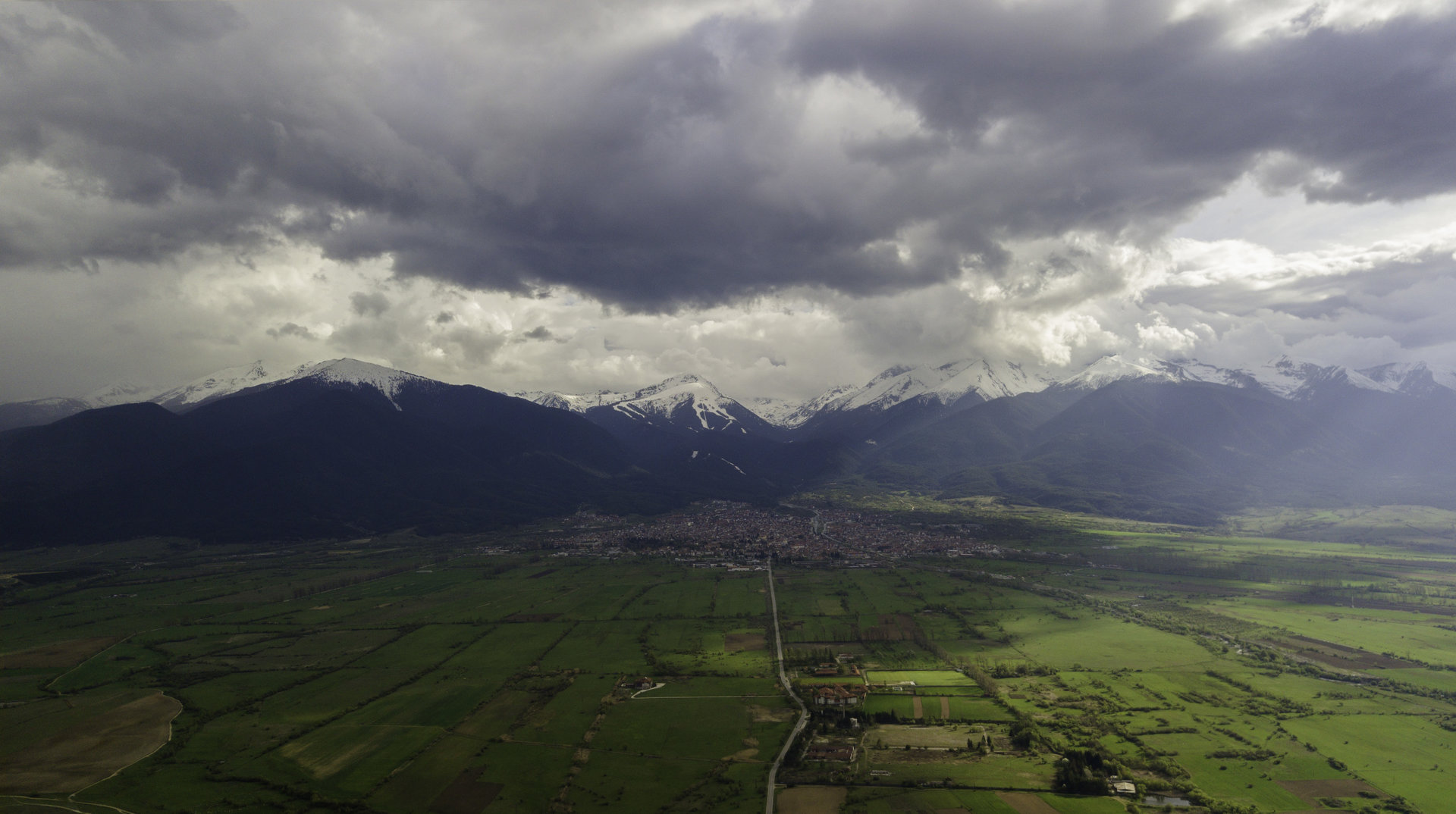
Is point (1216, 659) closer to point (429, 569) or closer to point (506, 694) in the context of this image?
point (506, 694)

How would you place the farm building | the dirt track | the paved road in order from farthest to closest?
the farm building, the dirt track, the paved road

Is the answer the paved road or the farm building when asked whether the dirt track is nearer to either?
the paved road

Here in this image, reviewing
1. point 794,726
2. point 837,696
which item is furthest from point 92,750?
point 837,696

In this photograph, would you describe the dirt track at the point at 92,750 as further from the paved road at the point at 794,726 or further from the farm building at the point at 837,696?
the farm building at the point at 837,696

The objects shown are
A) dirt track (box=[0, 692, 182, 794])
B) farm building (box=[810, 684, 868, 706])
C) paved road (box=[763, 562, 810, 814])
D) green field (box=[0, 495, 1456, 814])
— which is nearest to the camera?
paved road (box=[763, 562, 810, 814])

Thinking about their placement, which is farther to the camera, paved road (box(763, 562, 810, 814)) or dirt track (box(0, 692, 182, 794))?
dirt track (box(0, 692, 182, 794))

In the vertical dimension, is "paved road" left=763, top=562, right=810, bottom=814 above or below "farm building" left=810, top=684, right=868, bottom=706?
below

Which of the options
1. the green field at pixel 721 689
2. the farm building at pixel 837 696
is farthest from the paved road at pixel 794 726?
the farm building at pixel 837 696

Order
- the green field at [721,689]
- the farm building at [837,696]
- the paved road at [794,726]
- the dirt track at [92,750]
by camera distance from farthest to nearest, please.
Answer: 1. the farm building at [837,696]
2. the dirt track at [92,750]
3. the green field at [721,689]
4. the paved road at [794,726]

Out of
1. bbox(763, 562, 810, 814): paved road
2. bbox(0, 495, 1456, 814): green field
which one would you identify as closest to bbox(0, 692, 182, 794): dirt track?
bbox(0, 495, 1456, 814): green field

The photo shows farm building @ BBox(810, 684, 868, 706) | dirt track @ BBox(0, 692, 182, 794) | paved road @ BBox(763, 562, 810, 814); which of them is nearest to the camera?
paved road @ BBox(763, 562, 810, 814)

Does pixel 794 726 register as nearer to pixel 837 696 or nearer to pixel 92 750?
pixel 837 696
